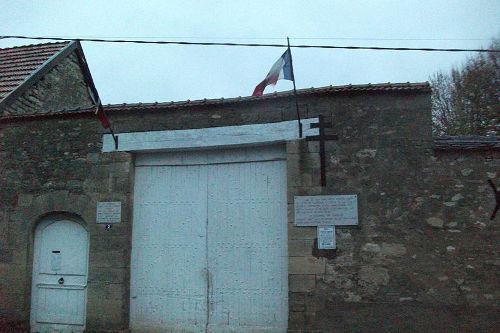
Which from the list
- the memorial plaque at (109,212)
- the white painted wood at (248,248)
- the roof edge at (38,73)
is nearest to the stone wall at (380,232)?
the memorial plaque at (109,212)

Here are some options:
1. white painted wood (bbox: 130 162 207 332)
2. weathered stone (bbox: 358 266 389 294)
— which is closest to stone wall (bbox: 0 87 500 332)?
weathered stone (bbox: 358 266 389 294)

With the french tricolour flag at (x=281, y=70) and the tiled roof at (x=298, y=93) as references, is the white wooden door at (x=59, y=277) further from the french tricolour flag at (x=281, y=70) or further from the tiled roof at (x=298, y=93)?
the french tricolour flag at (x=281, y=70)

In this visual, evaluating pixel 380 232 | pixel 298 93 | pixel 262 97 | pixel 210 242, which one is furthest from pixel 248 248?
pixel 298 93

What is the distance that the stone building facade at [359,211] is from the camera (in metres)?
6.67

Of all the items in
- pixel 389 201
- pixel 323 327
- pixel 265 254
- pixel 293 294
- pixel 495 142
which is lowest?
pixel 323 327

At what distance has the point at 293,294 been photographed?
7.11 metres

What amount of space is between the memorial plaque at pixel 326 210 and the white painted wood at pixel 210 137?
99 centimetres

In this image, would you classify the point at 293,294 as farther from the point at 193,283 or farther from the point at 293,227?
the point at 193,283

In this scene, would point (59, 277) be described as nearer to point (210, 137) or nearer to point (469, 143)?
point (210, 137)

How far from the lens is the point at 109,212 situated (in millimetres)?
8156

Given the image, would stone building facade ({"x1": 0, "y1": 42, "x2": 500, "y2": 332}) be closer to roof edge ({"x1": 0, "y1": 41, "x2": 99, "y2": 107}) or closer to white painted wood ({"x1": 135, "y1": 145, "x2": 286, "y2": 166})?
white painted wood ({"x1": 135, "y1": 145, "x2": 286, "y2": 166})

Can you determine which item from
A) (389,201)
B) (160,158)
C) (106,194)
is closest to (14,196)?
(106,194)

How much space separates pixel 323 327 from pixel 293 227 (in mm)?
1447

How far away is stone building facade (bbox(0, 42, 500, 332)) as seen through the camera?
6.67 meters
